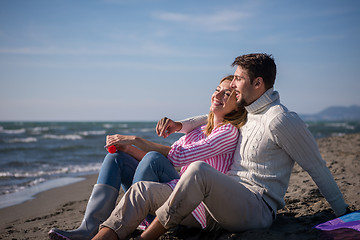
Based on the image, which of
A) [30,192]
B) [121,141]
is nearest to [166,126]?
[121,141]

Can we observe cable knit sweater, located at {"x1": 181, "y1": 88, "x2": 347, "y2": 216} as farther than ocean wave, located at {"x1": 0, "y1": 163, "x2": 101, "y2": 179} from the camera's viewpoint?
No

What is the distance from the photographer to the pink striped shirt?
235cm

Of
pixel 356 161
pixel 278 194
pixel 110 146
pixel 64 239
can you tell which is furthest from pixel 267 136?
pixel 356 161

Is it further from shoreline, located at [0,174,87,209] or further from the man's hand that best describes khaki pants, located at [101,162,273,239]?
shoreline, located at [0,174,87,209]

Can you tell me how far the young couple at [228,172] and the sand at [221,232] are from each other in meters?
0.16

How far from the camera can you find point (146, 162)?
2377 millimetres

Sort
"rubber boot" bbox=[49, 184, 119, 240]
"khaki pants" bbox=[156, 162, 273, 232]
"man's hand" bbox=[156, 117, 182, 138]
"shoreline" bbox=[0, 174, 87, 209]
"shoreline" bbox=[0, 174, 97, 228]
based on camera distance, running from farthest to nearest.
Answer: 1. "shoreline" bbox=[0, 174, 87, 209]
2. "shoreline" bbox=[0, 174, 97, 228]
3. "man's hand" bbox=[156, 117, 182, 138]
4. "rubber boot" bbox=[49, 184, 119, 240]
5. "khaki pants" bbox=[156, 162, 273, 232]

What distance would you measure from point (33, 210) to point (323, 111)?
638ft

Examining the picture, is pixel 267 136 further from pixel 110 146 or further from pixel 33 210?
pixel 33 210

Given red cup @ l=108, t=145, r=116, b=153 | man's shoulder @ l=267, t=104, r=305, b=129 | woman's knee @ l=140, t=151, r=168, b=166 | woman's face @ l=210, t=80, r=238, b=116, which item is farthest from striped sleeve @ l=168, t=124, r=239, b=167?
red cup @ l=108, t=145, r=116, b=153

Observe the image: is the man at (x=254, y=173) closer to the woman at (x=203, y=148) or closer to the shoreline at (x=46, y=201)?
the woman at (x=203, y=148)

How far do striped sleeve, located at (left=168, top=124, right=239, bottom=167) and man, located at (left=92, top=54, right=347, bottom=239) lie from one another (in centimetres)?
8

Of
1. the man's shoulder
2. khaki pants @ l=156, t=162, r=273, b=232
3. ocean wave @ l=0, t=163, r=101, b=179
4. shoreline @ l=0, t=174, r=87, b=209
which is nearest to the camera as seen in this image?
khaki pants @ l=156, t=162, r=273, b=232

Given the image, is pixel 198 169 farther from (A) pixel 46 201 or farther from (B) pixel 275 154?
(A) pixel 46 201
